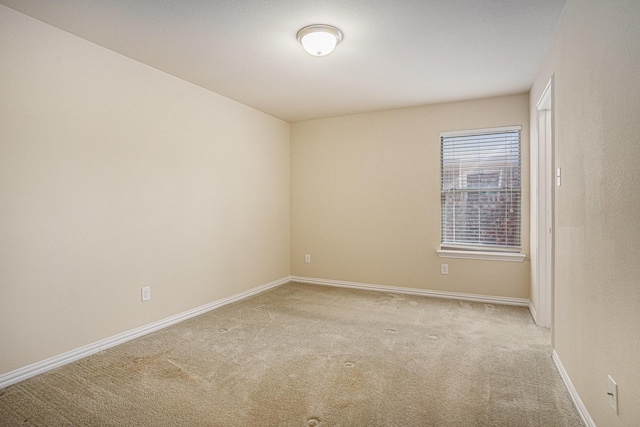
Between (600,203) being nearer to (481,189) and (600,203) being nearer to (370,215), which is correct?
(481,189)

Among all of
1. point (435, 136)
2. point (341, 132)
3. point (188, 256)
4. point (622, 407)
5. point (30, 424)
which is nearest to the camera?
point (622, 407)

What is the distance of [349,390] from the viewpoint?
2277 mm

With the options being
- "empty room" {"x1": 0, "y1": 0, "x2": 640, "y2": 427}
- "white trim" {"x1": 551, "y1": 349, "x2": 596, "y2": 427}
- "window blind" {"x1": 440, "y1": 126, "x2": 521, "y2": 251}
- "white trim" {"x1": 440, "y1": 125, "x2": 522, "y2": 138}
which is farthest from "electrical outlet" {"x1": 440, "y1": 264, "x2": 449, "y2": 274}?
"white trim" {"x1": 551, "y1": 349, "x2": 596, "y2": 427}

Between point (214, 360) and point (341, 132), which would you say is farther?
point (341, 132)

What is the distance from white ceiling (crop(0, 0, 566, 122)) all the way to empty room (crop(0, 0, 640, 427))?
2 cm

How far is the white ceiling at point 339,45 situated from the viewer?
7.79 ft

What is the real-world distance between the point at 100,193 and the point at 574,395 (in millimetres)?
3635

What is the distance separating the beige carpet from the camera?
79.0 inches

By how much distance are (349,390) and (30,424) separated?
178cm

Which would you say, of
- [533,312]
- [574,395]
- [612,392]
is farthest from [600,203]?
[533,312]

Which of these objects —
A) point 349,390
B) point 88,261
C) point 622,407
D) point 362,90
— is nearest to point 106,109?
point 88,261

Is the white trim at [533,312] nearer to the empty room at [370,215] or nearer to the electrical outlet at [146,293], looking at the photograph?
the empty room at [370,215]

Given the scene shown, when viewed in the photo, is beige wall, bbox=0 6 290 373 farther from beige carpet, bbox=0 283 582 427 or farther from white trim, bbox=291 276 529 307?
white trim, bbox=291 276 529 307

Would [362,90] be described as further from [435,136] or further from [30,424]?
[30,424]
